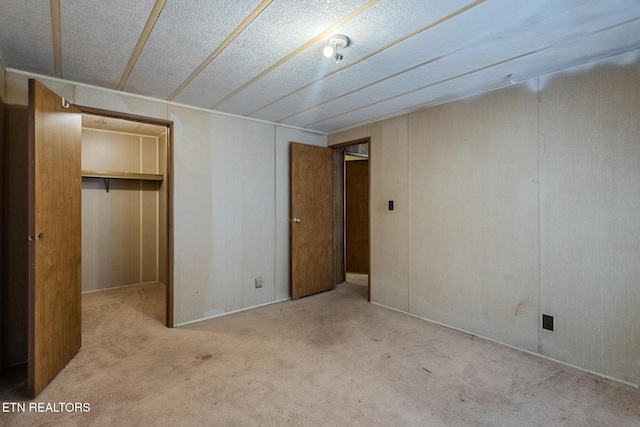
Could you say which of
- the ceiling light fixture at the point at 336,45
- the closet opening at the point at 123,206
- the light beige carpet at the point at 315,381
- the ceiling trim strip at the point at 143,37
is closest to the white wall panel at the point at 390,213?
the light beige carpet at the point at 315,381

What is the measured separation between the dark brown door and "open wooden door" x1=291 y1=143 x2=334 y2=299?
1.30 metres

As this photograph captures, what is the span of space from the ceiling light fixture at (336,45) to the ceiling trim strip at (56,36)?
58.0 inches

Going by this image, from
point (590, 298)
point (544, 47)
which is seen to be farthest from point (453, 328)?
point (544, 47)

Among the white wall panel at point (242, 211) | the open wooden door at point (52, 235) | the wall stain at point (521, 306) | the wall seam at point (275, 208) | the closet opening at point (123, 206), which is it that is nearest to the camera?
the open wooden door at point (52, 235)

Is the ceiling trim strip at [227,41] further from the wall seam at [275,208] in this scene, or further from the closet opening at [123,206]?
the closet opening at [123,206]

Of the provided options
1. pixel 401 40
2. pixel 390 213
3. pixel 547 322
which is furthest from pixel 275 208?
pixel 547 322

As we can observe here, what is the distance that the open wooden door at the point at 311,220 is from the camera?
13.3 ft

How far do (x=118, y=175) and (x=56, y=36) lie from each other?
9.31 feet

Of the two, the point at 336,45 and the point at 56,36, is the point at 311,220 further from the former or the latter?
the point at 56,36

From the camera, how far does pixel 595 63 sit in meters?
2.22

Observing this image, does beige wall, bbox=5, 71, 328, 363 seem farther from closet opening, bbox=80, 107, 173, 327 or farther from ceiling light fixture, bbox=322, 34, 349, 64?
ceiling light fixture, bbox=322, 34, 349, 64

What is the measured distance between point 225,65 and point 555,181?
2775 mm

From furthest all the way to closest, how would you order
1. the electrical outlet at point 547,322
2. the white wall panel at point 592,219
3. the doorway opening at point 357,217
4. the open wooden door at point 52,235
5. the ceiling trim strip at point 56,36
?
the doorway opening at point 357,217, the electrical outlet at point 547,322, the white wall panel at point 592,219, the open wooden door at point 52,235, the ceiling trim strip at point 56,36

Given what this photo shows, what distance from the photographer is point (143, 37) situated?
1.91 meters
